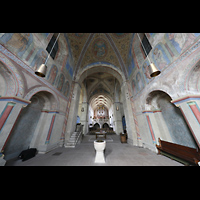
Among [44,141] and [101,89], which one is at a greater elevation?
[101,89]

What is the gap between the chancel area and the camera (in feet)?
9.39

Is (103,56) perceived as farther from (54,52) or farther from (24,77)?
(24,77)

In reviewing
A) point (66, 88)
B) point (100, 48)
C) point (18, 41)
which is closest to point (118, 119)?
point (66, 88)

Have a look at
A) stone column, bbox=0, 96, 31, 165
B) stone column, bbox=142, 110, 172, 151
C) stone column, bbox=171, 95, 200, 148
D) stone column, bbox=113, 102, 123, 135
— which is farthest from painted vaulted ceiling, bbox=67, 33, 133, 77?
stone column, bbox=113, 102, 123, 135

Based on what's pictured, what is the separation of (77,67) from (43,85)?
485 cm

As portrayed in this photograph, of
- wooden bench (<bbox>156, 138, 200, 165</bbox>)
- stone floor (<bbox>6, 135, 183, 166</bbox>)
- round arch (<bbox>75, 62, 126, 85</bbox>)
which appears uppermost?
round arch (<bbox>75, 62, 126, 85</bbox>)

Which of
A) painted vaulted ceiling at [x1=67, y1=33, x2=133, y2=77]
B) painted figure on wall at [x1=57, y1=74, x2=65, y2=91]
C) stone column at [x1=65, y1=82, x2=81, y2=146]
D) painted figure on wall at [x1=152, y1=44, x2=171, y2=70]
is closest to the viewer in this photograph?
painted figure on wall at [x1=152, y1=44, x2=171, y2=70]

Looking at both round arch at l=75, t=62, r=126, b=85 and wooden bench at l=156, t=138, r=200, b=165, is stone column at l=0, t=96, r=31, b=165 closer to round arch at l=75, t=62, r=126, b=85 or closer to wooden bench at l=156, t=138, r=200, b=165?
round arch at l=75, t=62, r=126, b=85

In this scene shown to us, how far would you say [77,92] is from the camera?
25.8 feet

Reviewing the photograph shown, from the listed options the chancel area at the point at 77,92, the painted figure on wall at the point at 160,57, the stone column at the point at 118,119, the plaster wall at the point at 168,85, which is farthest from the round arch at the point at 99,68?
the stone column at the point at 118,119

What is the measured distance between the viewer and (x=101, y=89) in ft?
52.8

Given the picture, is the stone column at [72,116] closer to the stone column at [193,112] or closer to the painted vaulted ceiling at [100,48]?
the painted vaulted ceiling at [100,48]

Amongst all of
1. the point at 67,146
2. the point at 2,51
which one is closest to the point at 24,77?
the point at 2,51

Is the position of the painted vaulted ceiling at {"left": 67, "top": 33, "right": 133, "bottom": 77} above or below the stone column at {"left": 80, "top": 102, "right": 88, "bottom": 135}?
above
